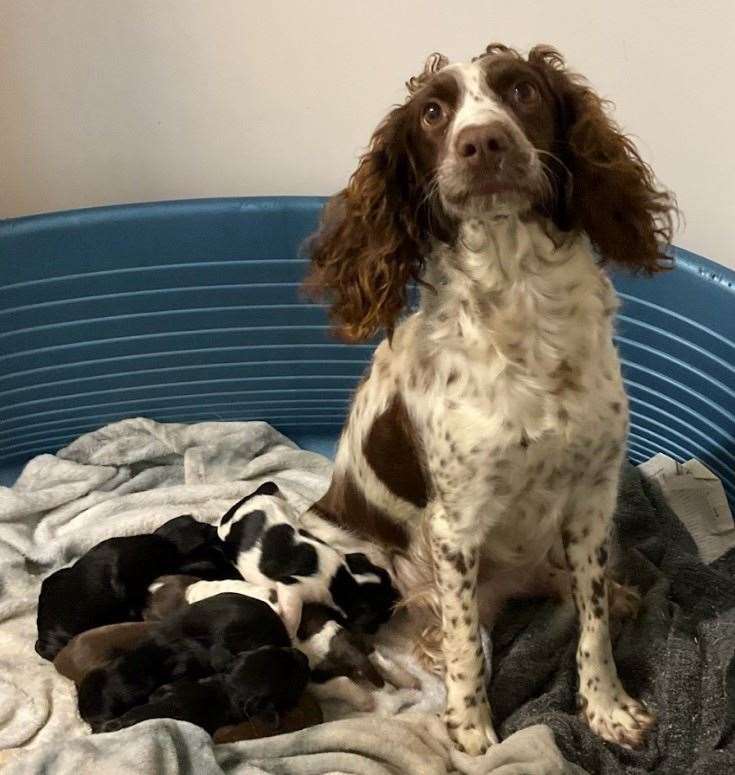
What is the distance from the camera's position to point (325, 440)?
298 cm

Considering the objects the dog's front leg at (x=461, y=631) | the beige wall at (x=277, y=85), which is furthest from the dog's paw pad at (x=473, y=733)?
the beige wall at (x=277, y=85)

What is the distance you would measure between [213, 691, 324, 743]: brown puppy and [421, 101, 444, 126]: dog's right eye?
109 centimetres

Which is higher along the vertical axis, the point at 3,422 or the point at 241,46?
the point at 241,46

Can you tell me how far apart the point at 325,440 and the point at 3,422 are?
0.92 meters

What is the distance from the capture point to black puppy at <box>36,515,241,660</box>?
6.90 ft

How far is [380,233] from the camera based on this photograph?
1.67 metres

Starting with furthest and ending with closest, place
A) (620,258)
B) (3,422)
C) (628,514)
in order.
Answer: (3,422), (628,514), (620,258)

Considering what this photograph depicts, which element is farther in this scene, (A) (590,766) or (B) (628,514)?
(B) (628,514)

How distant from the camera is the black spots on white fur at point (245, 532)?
2115 millimetres

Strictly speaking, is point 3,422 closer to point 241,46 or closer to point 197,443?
point 197,443

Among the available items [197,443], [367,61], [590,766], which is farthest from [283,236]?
[590,766]

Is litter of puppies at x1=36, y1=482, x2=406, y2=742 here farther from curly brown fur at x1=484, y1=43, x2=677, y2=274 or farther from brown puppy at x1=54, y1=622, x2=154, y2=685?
curly brown fur at x1=484, y1=43, x2=677, y2=274

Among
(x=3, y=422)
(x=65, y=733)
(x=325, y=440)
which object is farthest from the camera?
(x=325, y=440)

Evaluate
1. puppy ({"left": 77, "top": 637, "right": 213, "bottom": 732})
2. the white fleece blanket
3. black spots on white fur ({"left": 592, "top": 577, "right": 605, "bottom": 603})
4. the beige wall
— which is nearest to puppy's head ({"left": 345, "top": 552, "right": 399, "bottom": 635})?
the white fleece blanket
